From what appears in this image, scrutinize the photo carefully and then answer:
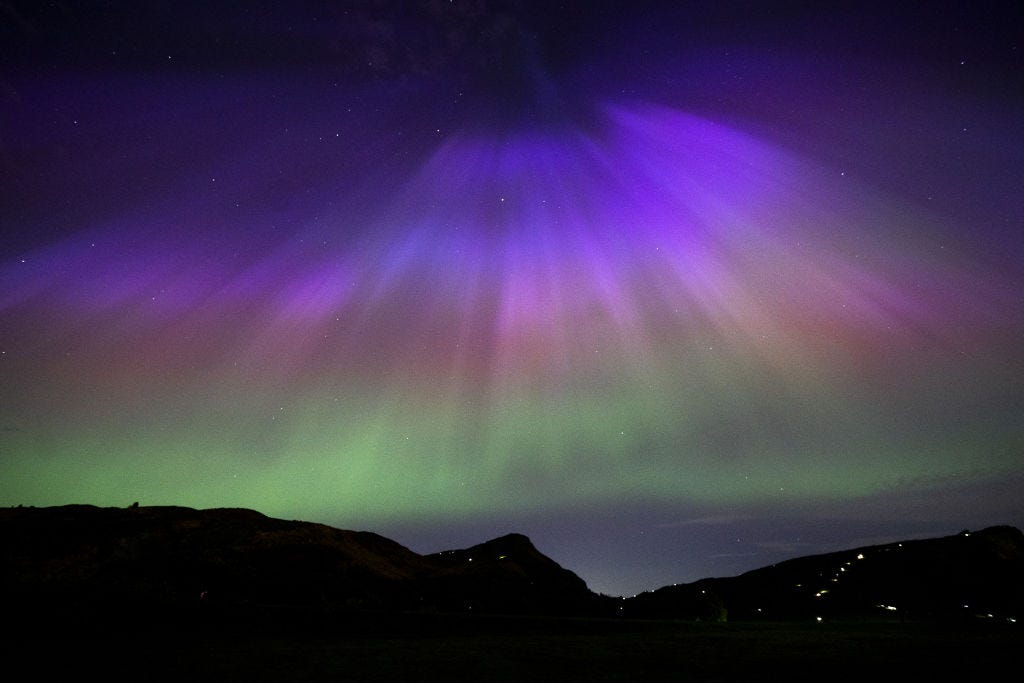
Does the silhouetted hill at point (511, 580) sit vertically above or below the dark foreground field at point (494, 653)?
above

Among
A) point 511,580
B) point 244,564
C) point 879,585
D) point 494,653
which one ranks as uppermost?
point 244,564

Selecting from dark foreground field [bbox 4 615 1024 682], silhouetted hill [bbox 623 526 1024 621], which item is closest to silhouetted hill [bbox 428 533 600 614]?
silhouetted hill [bbox 623 526 1024 621]

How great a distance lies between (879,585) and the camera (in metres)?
24.2

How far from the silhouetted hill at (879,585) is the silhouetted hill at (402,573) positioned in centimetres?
6

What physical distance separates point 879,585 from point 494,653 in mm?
22551

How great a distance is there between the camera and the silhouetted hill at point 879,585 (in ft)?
69.1

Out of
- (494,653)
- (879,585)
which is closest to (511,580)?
(879,585)

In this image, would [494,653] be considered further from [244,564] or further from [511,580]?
[511,580]

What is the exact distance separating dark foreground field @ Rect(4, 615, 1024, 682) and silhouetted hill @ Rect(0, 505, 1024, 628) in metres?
6.58

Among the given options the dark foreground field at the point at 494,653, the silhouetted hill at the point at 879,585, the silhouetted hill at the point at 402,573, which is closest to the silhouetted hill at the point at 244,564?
the silhouetted hill at the point at 402,573

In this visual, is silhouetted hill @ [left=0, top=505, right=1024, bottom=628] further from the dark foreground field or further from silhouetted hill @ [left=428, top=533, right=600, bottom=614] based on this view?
the dark foreground field

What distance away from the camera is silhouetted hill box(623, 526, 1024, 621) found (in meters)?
21.1

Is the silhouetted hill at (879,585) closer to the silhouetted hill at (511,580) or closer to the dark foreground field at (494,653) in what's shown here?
the silhouetted hill at (511,580)

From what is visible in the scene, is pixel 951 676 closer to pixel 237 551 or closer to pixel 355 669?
pixel 355 669
